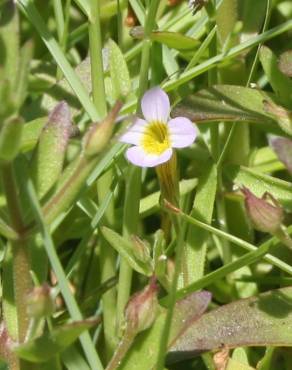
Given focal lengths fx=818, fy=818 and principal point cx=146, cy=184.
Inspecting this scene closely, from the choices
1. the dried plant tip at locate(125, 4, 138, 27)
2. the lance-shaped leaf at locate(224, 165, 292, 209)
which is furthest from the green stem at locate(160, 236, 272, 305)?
the dried plant tip at locate(125, 4, 138, 27)

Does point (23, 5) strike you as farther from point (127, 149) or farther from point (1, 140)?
point (1, 140)

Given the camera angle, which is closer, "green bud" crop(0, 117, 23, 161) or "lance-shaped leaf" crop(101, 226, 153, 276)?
"green bud" crop(0, 117, 23, 161)

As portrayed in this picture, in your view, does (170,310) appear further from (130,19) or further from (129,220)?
(130,19)

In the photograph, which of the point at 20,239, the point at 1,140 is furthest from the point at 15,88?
the point at 20,239

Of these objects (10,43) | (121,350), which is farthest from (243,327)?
(10,43)

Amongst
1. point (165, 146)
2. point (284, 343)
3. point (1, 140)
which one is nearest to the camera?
point (1, 140)

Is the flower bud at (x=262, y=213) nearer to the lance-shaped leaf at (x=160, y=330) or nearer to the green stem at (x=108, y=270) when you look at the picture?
the lance-shaped leaf at (x=160, y=330)

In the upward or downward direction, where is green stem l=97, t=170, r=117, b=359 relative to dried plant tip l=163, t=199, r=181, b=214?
downward

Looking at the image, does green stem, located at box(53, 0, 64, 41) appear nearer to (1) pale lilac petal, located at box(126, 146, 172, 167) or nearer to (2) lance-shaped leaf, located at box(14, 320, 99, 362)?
(1) pale lilac petal, located at box(126, 146, 172, 167)
